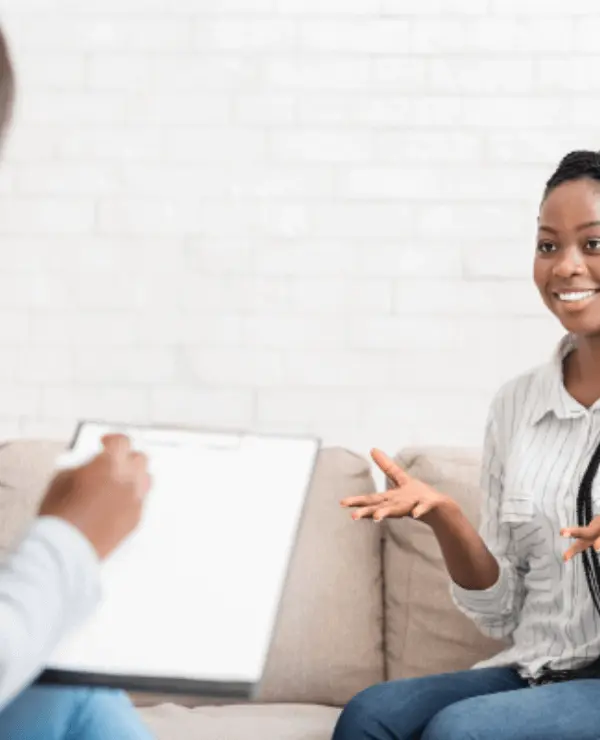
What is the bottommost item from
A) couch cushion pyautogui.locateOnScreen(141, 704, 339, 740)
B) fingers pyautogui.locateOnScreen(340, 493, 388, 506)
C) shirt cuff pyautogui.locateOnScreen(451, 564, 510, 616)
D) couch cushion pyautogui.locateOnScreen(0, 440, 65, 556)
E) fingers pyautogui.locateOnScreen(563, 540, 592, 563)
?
couch cushion pyautogui.locateOnScreen(141, 704, 339, 740)

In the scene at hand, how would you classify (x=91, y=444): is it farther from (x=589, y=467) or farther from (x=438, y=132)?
(x=438, y=132)

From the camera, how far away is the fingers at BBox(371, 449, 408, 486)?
1.59m

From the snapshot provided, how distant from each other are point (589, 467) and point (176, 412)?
3.75 feet

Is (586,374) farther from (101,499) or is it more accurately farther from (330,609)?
(101,499)

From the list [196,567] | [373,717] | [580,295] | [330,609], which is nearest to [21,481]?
[330,609]

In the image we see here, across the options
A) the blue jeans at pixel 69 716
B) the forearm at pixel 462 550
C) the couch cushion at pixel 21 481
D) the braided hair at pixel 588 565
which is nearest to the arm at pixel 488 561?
the forearm at pixel 462 550

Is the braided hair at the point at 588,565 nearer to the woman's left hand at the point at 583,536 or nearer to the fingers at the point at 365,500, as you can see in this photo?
the woman's left hand at the point at 583,536

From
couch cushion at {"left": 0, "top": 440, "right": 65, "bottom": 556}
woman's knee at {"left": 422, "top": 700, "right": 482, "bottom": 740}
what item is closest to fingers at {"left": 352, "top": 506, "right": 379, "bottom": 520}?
woman's knee at {"left": 422, "top": 700, "right": 482, "bottom": 740}

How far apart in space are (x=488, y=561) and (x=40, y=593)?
113cm

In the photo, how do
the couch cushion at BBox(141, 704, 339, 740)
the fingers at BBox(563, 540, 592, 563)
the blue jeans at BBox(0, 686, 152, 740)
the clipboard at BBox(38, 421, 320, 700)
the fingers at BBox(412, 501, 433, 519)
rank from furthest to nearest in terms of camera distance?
1. the couch cushion at BBox(141, 704, 339, 740)
2. the fingers at BBox(412, 501, 433, 519)
3. the fingers at BBox(563, 540, 592, 563)
4. the blue jeans at BBox(0, 686, 152, 740)
5. the clipboard at BBox(38, 421, 320, 700)

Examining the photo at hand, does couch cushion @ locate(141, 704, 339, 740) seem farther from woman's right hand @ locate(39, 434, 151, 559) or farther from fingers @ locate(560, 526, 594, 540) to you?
woman's right hand @ locate(39, 434, 151, 559)

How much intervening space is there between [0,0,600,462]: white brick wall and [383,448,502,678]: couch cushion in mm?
399

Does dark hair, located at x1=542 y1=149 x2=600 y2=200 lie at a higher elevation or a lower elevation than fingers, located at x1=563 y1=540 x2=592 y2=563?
higher

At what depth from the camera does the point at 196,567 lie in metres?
0.95
